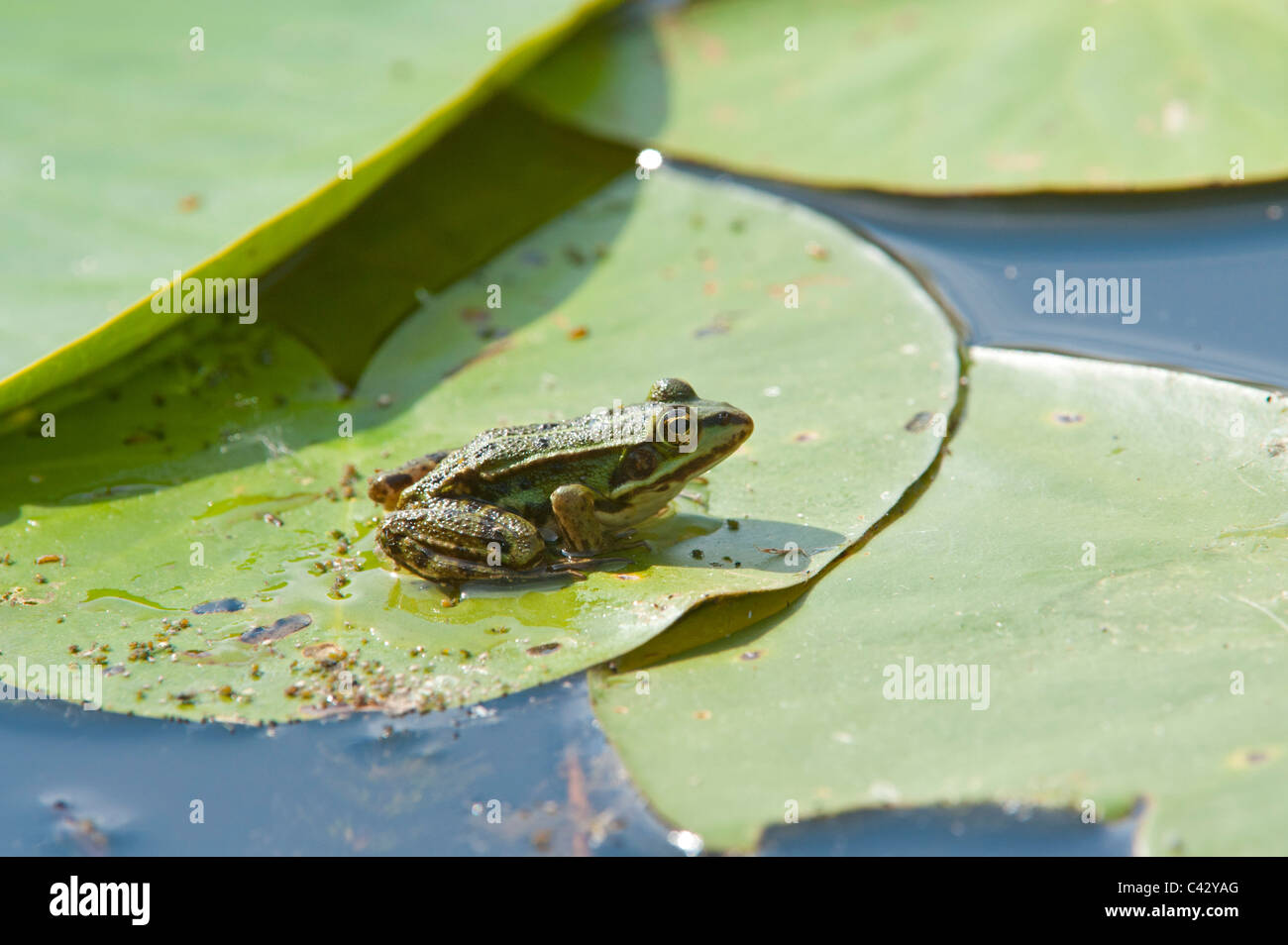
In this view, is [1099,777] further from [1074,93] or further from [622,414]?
[1074,93]

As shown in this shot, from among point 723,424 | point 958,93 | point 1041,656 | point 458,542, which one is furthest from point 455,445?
point 958,93

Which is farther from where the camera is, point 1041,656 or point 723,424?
point 723,424

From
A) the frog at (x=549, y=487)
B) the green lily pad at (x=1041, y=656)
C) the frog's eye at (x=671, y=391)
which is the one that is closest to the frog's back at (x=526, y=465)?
the frog at (x=549, y=487)

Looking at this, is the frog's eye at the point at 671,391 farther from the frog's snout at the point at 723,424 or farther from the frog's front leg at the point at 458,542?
the frog's front leg at the point at 458,542

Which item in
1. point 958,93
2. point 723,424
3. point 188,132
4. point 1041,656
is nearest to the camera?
point 1041,656

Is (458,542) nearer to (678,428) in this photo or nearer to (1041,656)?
(678,428)

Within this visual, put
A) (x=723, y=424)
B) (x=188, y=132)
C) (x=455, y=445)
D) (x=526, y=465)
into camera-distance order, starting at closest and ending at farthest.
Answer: (x=723, y=424)
(x=526, y=465)
(x=455, y=445)
(x=188, y=132)
